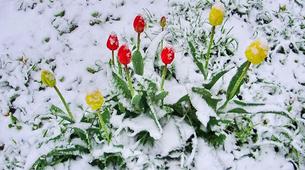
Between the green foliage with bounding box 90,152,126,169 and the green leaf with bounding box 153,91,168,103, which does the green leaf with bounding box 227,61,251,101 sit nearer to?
the green leaf with bounding box 153,91,168,103

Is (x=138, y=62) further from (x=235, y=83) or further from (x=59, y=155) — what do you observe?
(x=59, y=155)

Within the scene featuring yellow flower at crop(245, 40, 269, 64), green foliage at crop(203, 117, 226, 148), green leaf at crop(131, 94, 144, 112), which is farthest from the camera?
green foliage at crop(203, 117, 226, 148)

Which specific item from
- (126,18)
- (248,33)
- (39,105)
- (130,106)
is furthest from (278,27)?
(39,105)

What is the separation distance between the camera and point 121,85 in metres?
1.99

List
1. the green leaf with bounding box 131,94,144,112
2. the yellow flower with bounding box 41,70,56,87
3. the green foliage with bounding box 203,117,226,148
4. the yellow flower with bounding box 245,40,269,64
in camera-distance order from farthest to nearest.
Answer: the green foliage with bounding box 203,117,226,148, the green leaf with bounding box 131,94,144,112, the yellow flower with bounding box 41,70,56,87, the yellow flower with bounding box 245,40,269,64

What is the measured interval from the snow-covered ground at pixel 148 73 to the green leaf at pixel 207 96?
0.09ft

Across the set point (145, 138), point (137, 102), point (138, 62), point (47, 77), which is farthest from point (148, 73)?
point (47, 77)

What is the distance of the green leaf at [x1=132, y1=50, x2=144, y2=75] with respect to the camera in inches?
77.5

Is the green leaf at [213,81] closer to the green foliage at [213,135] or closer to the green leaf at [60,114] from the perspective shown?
the green foliage at [213,135]

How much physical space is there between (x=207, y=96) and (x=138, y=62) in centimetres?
38

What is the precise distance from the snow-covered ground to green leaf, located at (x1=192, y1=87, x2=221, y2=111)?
0.09 ft

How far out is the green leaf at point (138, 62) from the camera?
1.97 m

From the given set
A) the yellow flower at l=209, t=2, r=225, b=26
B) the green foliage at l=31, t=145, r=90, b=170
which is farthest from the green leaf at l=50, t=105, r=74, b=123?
the yellow flower at l=209, t=2, r=225, b=26

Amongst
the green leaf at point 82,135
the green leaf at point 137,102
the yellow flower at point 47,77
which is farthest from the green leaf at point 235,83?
the yellow flower at point 47,77
